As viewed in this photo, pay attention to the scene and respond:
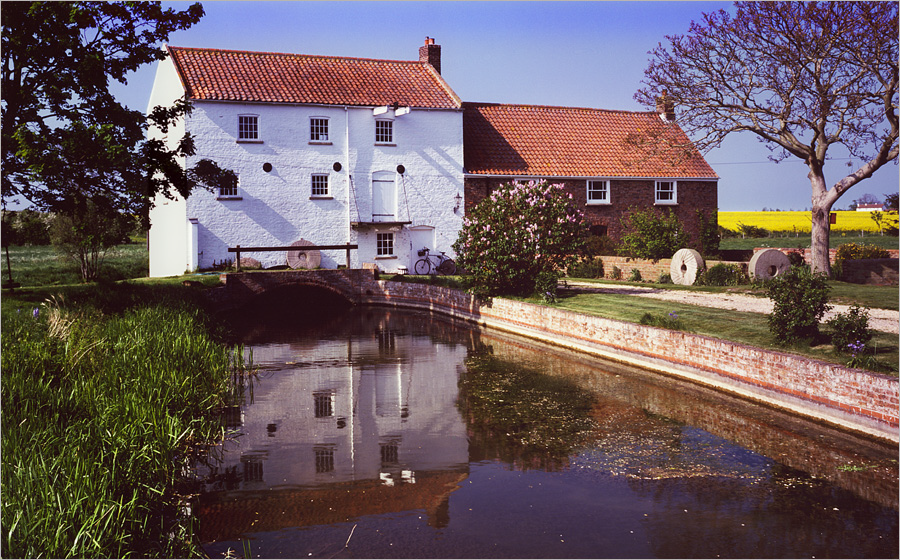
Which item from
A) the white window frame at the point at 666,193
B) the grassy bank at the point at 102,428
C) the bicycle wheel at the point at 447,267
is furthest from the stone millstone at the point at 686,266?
the grassy bank at the point at 102,428

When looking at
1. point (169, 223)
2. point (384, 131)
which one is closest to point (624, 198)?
point (384, 131)

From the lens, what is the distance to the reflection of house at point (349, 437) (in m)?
8.82

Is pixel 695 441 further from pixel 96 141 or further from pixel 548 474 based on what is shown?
pixel 96 141

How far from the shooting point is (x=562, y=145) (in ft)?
139

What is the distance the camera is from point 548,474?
9.45 metres

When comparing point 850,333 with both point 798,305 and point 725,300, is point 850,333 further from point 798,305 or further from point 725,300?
point 725,300

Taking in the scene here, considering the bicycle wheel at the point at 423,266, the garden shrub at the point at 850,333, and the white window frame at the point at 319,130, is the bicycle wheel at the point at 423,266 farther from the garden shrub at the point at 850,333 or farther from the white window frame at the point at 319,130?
the garden shrub at the point at 850,333

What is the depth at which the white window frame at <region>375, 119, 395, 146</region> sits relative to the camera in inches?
1492

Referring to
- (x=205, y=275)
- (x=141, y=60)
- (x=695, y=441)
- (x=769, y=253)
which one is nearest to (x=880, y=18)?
(x=769, y=253)

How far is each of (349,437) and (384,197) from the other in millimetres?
27418

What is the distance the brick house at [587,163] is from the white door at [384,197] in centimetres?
383

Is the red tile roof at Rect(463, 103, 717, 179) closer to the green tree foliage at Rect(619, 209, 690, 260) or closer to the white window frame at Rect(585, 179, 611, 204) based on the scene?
the white window frame at Rect(585, 179, 611, 204)

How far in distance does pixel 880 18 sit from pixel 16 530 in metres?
26.2

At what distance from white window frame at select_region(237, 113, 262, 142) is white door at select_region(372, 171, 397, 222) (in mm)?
5741
